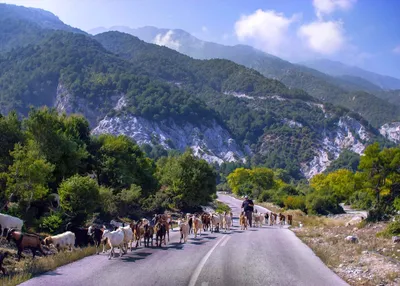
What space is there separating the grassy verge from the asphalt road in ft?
0.95

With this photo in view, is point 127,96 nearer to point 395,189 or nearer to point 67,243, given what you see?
point 395,189

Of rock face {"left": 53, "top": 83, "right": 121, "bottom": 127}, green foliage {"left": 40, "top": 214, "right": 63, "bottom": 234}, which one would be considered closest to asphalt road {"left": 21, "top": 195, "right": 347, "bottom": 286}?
green foliage {"left": 40, "top": 214, "right": 63, "bottom": 234}

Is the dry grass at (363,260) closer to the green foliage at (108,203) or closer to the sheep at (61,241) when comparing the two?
the sheep at (61,241)

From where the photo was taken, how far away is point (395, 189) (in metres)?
33.8

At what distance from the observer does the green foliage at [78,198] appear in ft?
77.9

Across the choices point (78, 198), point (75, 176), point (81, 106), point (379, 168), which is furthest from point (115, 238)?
point (81, 106)

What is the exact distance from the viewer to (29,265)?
12.1 meters

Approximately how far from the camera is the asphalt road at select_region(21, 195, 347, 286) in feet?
34.7

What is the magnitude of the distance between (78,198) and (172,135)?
6555 inches

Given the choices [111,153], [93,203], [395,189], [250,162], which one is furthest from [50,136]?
[250,162]

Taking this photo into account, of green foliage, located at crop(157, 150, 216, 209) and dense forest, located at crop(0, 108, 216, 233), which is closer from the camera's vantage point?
dense forest, located at crop(0, 108, 216, 233)

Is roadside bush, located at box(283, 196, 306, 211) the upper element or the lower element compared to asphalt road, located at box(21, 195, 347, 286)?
upper

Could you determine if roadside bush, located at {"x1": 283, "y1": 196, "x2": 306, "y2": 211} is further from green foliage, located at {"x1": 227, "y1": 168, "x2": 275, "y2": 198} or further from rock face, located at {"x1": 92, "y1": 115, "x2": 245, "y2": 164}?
rock face, located at {"x1": 92, "y1": 115, "x2": 245, "y2": 164}

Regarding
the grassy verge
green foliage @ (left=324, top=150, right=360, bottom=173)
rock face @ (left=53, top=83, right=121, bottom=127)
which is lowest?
the grassy verge
